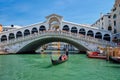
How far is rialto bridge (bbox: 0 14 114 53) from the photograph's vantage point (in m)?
19.8

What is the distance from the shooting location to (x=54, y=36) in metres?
20.3

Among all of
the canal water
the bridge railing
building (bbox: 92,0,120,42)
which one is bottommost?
the canal water

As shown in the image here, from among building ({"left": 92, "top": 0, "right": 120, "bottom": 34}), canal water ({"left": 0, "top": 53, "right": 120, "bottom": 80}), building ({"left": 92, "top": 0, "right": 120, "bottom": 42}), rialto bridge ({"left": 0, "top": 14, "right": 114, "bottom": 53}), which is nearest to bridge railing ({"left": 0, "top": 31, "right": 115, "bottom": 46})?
rialto bridge ({"left": 0, "top": 14, "right": 114, "bottom": 53})

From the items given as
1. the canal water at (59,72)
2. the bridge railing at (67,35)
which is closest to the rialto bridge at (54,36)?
the bridge railing at (67,35)

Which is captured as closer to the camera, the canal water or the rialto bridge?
the canal water

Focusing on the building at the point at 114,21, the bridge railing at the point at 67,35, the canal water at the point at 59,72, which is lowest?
the canal water at the point at 59,72

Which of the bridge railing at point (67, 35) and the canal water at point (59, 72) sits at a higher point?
the bridge railing at point (67, 35)

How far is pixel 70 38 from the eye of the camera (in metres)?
20.0

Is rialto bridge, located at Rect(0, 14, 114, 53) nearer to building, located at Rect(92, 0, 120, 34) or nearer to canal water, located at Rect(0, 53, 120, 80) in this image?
building, located at Rect(92, 0, 120, 34)

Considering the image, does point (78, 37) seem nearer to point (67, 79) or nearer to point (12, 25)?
point (67, 79)

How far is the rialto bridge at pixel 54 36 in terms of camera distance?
1976 centimetres

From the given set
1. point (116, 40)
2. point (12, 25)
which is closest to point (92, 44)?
point (116, 40)

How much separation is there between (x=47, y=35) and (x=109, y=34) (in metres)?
6.24

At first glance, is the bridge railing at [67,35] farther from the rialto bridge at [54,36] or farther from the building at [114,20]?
the building at [114,20]
